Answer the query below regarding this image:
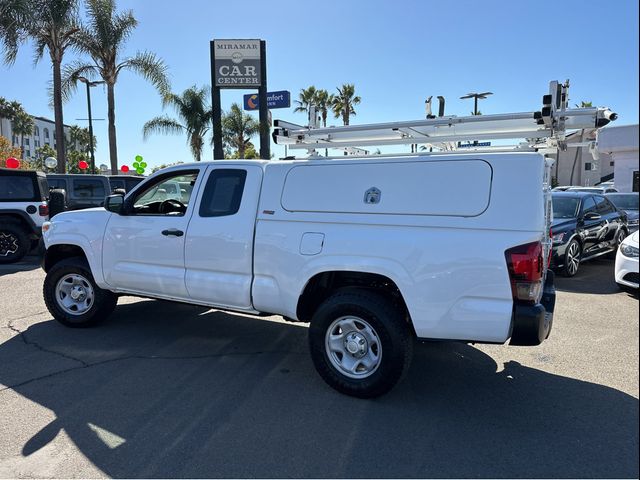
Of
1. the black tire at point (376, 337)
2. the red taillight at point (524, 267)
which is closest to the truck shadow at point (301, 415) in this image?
the black tire at point (376, 337)

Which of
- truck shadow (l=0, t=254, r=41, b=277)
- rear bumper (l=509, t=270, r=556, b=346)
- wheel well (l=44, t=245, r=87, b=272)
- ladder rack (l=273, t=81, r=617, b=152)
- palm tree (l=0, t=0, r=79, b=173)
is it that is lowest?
truck shadow (l=0, t=254, r=41, b=277)

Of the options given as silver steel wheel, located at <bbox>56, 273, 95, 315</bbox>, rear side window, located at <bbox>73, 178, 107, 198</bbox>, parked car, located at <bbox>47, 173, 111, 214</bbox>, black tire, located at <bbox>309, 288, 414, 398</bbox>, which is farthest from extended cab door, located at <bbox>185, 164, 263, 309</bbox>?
rear side window, located at <bbox>73, 178, 107, 198</bbox>

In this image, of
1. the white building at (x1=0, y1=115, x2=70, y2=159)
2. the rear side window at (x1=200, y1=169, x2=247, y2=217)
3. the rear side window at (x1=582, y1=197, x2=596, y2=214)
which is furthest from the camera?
the white building at (x1=0, y1=115, x2=70, y2=159)

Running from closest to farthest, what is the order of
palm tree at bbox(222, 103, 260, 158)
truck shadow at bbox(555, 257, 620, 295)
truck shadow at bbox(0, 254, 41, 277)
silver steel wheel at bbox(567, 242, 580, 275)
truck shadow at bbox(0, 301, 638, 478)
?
truck shadow at bbox(0, 301, 638, 478) < truck shadow at bbox(555, 257, 620, 295) < silver steel wheel at bbox(567, 242, 580, 275) < truck shadow at bbox(0, 254, 41, 277) < palm tree at bbox(222, 103, 260, 158)

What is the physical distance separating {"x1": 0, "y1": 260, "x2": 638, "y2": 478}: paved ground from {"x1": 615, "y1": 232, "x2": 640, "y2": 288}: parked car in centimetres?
150

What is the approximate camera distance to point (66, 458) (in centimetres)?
300

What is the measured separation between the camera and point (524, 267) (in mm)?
3266

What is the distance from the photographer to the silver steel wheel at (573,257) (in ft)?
28.5

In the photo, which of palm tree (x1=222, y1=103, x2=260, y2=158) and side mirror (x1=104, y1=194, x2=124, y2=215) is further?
palm tree (x1=222, y1=103, x2=260, y2=158)

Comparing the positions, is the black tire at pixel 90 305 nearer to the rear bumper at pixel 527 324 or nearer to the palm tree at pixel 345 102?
the rear bumper at pixel 527 324

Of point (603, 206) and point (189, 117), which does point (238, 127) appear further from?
point (603, 206)

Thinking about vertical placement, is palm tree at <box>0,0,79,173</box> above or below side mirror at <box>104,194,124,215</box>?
above

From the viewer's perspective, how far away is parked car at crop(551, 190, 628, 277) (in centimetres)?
858

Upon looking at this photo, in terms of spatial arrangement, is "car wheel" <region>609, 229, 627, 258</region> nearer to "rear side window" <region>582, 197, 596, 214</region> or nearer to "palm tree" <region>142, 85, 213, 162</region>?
"rear side window" <region>582, 197, 596, 214</region>
